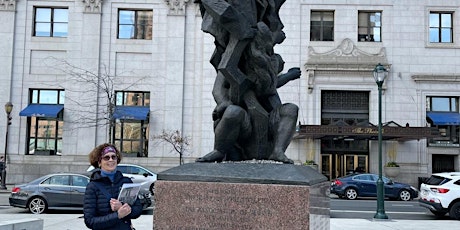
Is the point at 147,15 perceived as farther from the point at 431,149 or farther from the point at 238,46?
the point at 238,46

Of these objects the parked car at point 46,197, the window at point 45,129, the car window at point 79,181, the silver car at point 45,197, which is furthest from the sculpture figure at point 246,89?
the window at point 45,129

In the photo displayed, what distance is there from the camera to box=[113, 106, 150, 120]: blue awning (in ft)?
97.2

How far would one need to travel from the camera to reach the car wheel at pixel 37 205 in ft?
54.6

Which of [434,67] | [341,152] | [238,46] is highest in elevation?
[434,67]

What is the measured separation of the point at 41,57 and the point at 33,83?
5.74 feet

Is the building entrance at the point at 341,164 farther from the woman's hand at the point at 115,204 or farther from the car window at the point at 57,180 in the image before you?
the woman's hand at the point at 115,204

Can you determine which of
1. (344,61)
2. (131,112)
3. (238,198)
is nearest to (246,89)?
(238,198)

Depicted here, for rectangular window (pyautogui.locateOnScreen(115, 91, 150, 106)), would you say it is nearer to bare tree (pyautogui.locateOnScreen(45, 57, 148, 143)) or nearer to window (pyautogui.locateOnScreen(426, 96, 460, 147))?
bare tree (pyautogui.locateOnScreen(45, 57, 148, 143))

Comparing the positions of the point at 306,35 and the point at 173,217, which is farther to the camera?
the point at 306,35

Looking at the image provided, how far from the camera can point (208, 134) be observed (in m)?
30.4

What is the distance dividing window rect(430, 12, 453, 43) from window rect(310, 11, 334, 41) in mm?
6490

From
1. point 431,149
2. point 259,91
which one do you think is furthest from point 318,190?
point 431,149

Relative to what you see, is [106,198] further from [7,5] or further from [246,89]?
[7,5]

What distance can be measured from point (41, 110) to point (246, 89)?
85.8 ft
